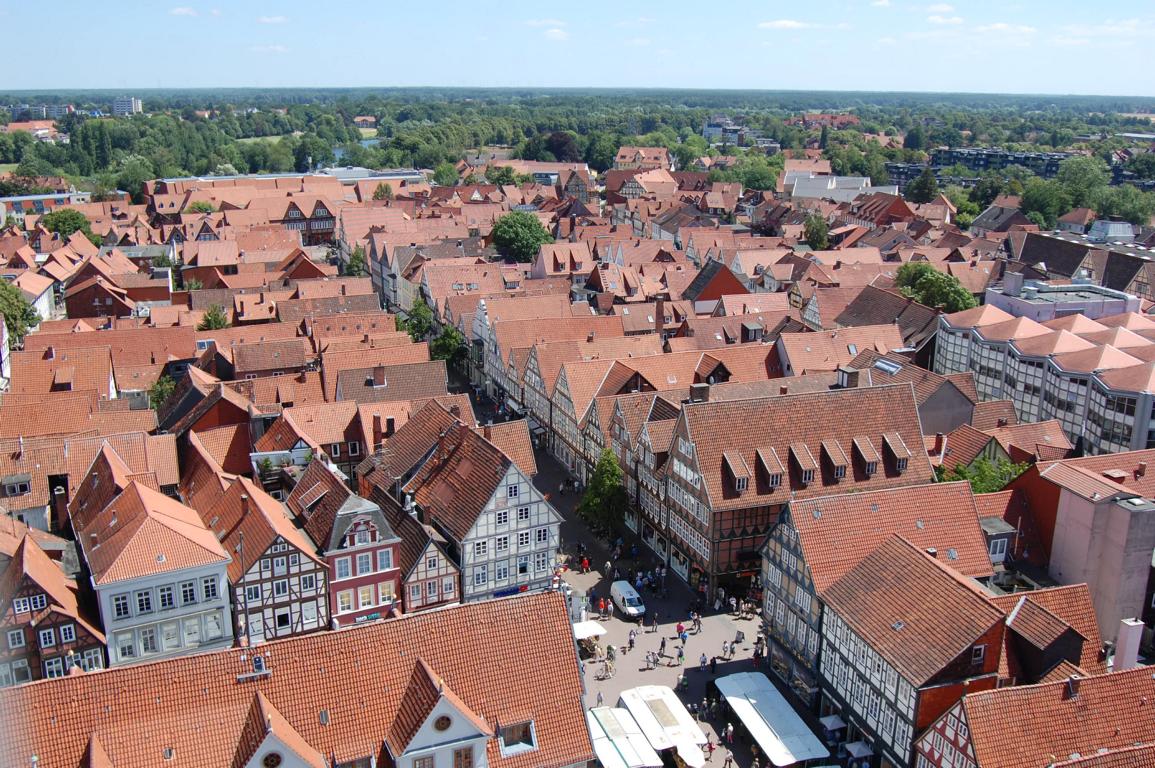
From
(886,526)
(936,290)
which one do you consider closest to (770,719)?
(886,526)

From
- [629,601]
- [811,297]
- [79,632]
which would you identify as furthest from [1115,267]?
[79,632]

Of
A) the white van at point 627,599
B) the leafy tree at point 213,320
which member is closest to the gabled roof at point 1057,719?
the white van at point 627,599

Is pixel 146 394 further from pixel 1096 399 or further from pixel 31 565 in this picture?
pixel 1096 399

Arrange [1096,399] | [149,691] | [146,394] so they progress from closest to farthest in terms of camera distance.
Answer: [149,691], [1096,399], [146,394]

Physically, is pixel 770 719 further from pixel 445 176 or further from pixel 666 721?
pixel 445 176

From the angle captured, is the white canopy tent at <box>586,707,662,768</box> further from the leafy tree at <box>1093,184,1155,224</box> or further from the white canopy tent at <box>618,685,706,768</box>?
the leafy tree at <box>1093,184,1155,224</box>

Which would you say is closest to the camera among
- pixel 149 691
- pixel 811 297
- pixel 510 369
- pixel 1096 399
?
pixel 149 691

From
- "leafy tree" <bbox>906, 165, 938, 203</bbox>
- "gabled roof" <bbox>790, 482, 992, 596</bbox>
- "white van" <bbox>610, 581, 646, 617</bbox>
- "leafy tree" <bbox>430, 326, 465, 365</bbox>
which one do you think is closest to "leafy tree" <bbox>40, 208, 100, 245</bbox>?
"leafy tree" <bbox>430, 326, 465, 365</bbox>
